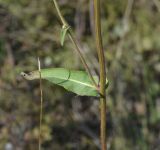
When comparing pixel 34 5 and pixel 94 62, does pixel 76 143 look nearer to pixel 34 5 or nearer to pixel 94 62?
pixel 94 62

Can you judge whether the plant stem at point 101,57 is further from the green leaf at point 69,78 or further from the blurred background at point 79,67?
the blurred background at point 79,67

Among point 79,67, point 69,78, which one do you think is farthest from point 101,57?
point 79,67

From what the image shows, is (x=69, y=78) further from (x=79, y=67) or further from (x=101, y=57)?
(x=79, y=67)

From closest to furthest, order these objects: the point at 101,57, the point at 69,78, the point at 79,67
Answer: the point at 101,57, the point at 69,78, the point at 79,67

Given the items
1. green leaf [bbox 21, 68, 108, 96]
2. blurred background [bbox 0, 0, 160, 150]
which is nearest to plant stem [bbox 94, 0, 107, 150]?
green leaf [bbox 21, 68, 108, 96]

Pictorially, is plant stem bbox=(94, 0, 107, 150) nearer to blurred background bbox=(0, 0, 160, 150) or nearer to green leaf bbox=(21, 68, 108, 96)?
green leaf bbox=(21, 68, 108, 96)
